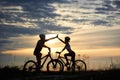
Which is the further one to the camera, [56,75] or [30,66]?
[30,66]

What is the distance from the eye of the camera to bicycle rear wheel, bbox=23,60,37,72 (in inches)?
826

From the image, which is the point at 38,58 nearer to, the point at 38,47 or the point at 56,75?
the point at 38,47

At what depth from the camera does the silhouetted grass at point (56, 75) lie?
639 inches

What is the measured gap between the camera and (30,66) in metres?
21.0

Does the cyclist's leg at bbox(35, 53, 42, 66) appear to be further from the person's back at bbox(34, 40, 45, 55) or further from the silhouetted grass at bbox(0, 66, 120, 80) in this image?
the silhouetted grass at bbox(0, 66, 120, 80)

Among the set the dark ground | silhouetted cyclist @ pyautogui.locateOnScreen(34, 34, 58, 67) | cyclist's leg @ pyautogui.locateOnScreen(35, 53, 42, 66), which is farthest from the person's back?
the dark ground

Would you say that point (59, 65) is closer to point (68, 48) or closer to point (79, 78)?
point (68, 48)

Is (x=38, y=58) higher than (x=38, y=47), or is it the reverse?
(x=38, y=47)

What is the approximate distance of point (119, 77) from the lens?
1617 centimetres

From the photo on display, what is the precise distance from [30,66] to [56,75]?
2.93 meters

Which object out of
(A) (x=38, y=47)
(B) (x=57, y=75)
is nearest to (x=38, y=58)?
(A) (x=38, y=47)

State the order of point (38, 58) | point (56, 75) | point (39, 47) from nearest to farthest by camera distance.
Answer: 1. point (56, 75)
2. point (39, 47)
3. point (38, 58)

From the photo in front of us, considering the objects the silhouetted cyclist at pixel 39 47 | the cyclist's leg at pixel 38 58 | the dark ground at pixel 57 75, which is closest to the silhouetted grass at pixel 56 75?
→ the dark ground at pixel 57 75

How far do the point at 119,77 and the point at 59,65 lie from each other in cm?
550
